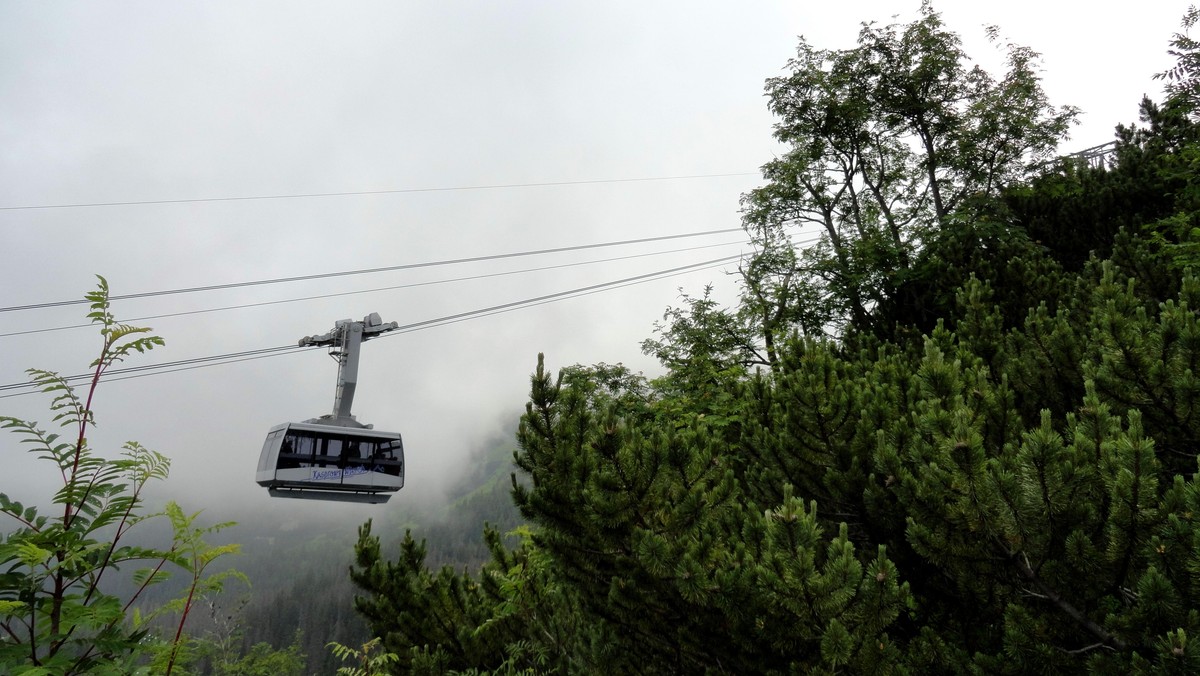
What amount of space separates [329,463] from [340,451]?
1.29 ft

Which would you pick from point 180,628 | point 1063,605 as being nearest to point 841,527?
point 1063,605

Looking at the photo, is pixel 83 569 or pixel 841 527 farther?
pixel 841 527

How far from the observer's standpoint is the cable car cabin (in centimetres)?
1566

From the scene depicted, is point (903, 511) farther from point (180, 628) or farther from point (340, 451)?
point (340, 451)

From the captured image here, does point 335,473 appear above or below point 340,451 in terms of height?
below

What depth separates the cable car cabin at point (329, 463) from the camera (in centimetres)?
1566

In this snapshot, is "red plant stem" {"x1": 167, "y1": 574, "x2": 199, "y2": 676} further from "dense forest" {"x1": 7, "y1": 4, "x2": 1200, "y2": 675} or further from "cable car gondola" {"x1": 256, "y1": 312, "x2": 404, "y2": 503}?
"cable car gondola" {"x1": 256, "y1": 312, "x2": 404, "y2": 503}

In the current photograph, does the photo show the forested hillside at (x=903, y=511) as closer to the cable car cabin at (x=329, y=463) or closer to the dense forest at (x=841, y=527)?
the dense forest at (x=841, y=527)

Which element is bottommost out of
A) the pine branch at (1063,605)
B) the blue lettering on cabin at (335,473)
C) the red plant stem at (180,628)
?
the blue lettering on cabin at (335,473)

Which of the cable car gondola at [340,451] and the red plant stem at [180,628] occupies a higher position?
the red plant stem at [180,628]

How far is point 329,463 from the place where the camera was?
1630 cm

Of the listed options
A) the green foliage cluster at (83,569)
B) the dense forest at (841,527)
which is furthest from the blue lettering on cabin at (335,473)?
the green foliage cluster at (83,569)

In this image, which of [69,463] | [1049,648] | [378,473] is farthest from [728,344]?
[69,463]

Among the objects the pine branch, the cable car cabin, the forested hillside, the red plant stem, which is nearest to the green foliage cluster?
the red plant stem
